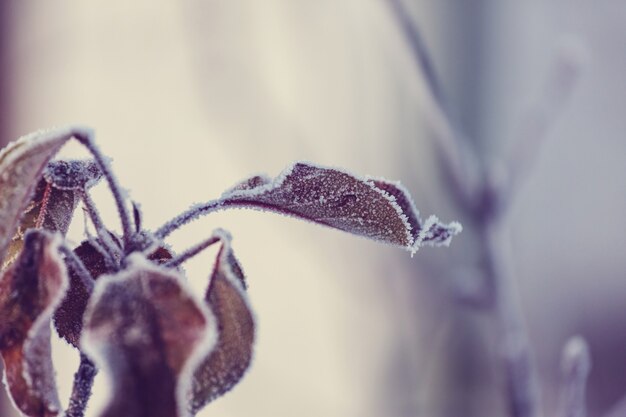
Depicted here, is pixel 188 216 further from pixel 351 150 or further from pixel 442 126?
pixel 351 150

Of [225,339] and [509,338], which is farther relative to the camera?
[509,338]

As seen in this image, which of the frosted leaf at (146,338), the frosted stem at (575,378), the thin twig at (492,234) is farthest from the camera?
the thin twig at (492,234)

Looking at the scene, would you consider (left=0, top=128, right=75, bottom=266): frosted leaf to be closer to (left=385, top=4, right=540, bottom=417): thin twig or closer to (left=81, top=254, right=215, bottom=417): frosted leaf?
(left=81, top=254, right=215, bottom=417): frosted leaf

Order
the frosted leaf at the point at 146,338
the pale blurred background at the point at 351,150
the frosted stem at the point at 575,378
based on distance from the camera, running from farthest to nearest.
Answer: the pale blurred background at the point at 351,150
the frosted stem at the point at 575,378
the frosted leaf at the point at 146,338

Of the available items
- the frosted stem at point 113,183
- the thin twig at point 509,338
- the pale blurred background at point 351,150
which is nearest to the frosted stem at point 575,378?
the thin twig at point 509,338

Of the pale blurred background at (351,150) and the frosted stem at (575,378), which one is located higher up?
the pale blurred background at (351,150)

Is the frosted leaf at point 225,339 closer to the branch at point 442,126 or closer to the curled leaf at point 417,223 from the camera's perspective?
the curled leaf at point 417,223

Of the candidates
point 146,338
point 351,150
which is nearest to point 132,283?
point 146,338

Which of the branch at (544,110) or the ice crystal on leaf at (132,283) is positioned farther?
the branch at (544,110)
